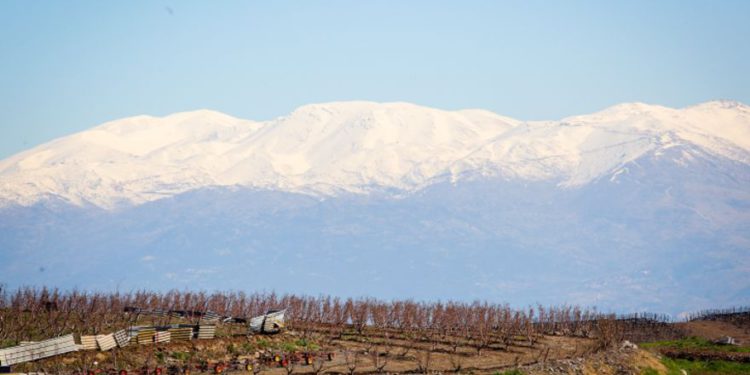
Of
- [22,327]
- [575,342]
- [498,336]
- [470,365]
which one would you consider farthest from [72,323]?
[575,342]

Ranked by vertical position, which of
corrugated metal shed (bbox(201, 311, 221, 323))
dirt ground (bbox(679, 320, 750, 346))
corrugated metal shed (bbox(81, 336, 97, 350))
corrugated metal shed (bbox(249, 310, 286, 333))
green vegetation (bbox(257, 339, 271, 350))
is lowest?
corrugated metal shed (bbox(81, 336, 97, 350))

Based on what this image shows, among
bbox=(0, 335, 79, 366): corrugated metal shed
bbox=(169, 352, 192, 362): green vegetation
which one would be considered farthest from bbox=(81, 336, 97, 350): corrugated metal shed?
bbox=(169, 352, 192, 362): green vegetation

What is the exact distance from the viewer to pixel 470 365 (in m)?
57.4

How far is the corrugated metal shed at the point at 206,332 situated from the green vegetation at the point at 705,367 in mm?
26757

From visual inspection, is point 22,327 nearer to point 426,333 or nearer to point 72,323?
point 72,323

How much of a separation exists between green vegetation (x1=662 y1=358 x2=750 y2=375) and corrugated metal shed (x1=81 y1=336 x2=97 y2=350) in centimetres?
3301

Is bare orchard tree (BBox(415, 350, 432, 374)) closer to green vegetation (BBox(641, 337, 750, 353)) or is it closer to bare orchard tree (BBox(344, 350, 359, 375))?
bare orchard tree (BBox(344, 350, 359, 375))

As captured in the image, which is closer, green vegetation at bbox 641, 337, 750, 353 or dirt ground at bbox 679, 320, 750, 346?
green vegetation at bbox 641, 337, 750, 353

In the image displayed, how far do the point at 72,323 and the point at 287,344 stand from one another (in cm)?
1274

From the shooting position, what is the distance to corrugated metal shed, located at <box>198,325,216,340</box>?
2208 inches

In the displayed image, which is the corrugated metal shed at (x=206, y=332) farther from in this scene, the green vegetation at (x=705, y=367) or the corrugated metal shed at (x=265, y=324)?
the green vegetation at (x=705, y=367)

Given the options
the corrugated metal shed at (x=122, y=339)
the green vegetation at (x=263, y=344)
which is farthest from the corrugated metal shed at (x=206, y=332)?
the corrugated metal shed at (x=122, y=339)

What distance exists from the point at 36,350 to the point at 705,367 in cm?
3907

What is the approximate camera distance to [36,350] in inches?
1823
